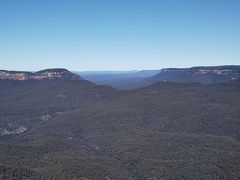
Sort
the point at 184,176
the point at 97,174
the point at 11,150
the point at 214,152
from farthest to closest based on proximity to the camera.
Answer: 1. the point at 214,152
2. the point at 11,150
3. the point at 184,176
4. the point at 97,174

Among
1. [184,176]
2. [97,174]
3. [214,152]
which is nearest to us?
[97,174]

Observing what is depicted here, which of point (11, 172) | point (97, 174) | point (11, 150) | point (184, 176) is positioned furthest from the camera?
point (11, 150)

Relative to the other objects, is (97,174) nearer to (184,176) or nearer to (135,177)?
(135,177)

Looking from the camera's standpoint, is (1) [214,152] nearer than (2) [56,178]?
No

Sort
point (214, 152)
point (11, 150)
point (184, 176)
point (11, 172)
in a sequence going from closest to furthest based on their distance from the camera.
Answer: point (11, 172), point (184, 176), point (11, 150), point (214, 152)

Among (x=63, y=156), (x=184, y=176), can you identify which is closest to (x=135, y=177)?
(x=184, y=176)

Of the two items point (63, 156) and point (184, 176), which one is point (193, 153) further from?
point (63, 156)

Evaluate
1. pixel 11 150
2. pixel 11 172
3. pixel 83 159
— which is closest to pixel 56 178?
pixel 11 172

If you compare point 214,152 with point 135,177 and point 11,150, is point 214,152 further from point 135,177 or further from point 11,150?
point 11,150

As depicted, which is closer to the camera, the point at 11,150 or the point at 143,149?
the point at 11,150
